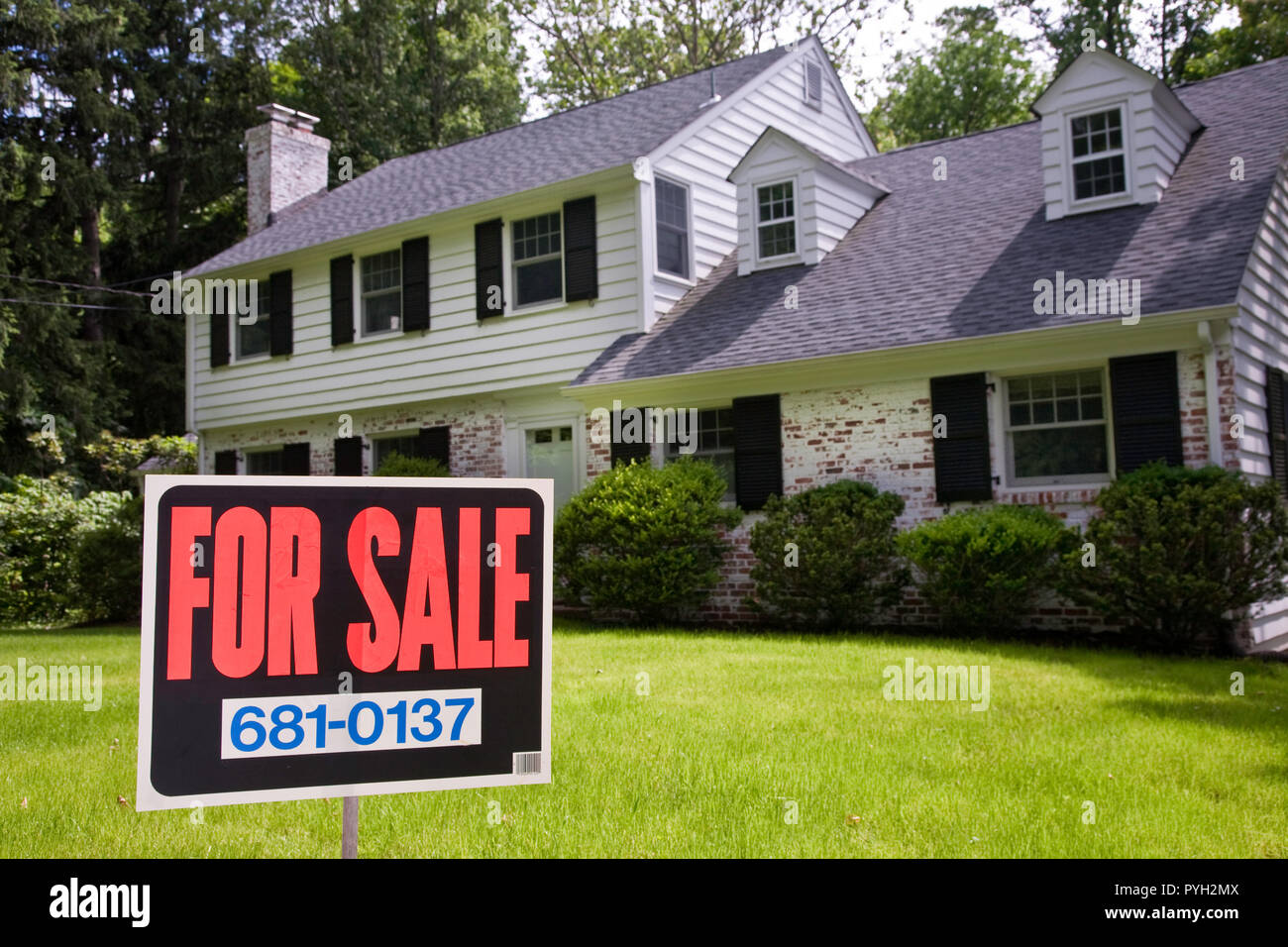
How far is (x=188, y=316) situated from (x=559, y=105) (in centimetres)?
1567

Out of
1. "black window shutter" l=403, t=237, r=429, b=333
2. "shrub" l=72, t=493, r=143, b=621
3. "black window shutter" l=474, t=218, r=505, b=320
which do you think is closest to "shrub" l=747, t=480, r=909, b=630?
"black window shutter" l=474, t=218, r=505, b=320

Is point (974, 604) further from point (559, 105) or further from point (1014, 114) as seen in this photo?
point (559, 105)

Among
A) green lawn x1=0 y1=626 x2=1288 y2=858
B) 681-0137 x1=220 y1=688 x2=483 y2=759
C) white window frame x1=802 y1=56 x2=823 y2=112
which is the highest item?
white window frame x1=802 y1=56 x2=823 y2=112

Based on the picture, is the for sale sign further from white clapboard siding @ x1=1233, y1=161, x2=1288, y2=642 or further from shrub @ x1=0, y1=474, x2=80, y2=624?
shrub @ x1=0, y1=474, x2=80, y2=624

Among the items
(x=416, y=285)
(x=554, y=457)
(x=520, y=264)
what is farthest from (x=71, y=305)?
(x=554, y=457)

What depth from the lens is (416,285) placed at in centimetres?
1691

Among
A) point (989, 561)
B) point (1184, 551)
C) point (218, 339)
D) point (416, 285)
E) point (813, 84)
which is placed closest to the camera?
point (1184, 551)

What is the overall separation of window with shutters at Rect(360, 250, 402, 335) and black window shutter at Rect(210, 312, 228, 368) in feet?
11.8

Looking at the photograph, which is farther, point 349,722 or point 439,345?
point 439,345

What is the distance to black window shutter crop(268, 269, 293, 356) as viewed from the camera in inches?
736

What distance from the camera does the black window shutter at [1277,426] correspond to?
11.5 meters

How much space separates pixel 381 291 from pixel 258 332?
324 cm

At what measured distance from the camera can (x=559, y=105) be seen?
107 ft

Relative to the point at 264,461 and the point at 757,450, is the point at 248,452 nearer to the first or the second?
the point at 264,461
